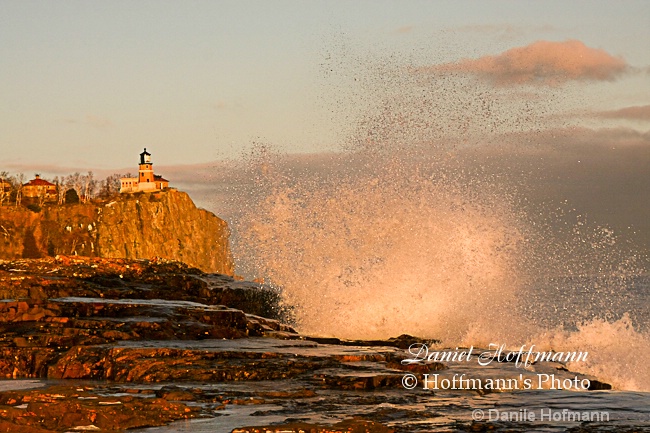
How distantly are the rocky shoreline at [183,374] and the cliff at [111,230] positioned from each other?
3957 inches

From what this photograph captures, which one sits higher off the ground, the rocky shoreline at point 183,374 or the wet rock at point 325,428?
the wet rock at point 325,428

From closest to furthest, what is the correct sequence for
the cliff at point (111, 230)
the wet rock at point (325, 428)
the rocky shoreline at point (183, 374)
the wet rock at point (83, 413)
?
the wet rock at point (325, 428), the wet rock at point (83, 413), the rocky shoreline at point (183, 374), the cliff at point (111, 230)

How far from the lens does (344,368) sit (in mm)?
14570

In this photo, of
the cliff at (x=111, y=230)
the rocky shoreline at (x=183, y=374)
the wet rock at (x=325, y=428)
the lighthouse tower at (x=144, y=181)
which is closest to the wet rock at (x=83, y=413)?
the rocky shoreline at (x=183, y=374)

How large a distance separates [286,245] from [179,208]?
9305 cm

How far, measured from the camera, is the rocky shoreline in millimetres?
9883

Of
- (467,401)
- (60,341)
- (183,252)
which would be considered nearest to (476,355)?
(467,401)

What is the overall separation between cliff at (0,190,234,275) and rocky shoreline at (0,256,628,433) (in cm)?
10052

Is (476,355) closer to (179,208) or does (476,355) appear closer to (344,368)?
(344,368)

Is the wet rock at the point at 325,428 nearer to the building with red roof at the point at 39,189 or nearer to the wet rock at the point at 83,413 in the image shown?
the wet rock at the point at 83,413

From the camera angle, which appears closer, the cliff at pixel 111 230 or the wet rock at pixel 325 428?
the wet rock at pixel 325 428

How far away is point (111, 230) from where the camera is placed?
124938 millimetres

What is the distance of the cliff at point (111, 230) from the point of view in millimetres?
123000

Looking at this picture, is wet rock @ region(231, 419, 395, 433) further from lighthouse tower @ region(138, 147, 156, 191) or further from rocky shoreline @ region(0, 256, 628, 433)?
lighthouse tower @ region(138, 147, 156, 191)
